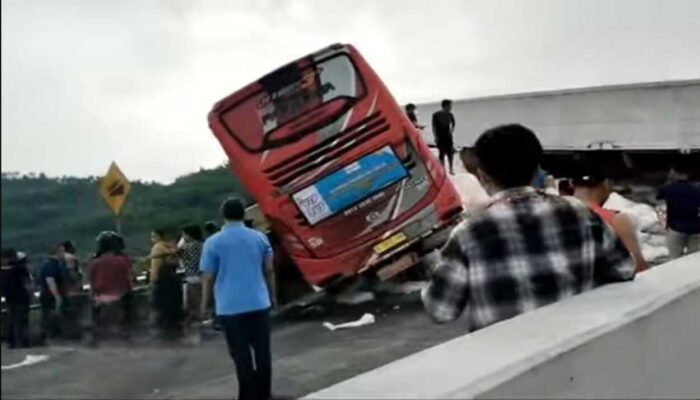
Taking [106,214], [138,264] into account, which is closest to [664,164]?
[138,264]

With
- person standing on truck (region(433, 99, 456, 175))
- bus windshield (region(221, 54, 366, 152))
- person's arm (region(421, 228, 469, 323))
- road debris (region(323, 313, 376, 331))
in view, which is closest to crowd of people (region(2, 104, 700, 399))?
person's arm (region(421, 228, 469, 323))

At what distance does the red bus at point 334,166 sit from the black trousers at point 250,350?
4.40 m

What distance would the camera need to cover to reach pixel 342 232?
43.5 ft

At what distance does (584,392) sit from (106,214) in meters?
2.35

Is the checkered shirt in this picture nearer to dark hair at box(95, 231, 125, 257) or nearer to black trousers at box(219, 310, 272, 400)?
dark hair at box(95, 231, 125, 257)

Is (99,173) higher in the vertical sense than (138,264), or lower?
higher

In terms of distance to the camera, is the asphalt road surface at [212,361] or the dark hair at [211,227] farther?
the dark hair at [211,227]

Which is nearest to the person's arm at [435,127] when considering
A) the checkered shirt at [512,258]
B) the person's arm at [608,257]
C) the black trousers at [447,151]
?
the black trousers at [447,151]

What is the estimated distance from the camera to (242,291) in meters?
7.92

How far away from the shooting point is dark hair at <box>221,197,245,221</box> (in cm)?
780

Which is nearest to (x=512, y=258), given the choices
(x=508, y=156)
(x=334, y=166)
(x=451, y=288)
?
(x=451, y=288)

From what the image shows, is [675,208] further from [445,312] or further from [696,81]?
[445,312]

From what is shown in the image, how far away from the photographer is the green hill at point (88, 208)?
2482 mm

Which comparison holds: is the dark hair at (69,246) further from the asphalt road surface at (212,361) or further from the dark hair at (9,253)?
the dark hair at (9,253)
